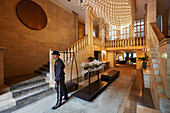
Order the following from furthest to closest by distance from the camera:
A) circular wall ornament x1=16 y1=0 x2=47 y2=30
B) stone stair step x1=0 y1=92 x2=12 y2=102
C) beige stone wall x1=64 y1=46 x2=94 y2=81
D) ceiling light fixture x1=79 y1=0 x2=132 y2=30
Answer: beige stone wall x1=64 y1=46 x2=94 y2=81
circular wall ornament x1=16 y1=0 x2=47 y2=30
stone stair step x1=0 y1=92 x2=12 y2=102
ceiling light fixture x1=79 y1=0 x2=132 y2=30

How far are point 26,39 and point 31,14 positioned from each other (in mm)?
1597

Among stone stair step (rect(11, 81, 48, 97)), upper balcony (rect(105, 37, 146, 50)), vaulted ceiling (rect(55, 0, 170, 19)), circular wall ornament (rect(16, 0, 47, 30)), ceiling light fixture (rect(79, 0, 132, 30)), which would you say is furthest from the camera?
upper balcony (rect(105, 37, 146, 50))

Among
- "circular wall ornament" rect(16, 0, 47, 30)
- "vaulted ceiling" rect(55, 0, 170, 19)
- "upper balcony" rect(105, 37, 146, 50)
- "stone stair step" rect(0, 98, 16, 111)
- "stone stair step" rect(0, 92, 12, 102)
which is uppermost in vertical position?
"vaulted ceiling" rect(55, 0, 170, 19)

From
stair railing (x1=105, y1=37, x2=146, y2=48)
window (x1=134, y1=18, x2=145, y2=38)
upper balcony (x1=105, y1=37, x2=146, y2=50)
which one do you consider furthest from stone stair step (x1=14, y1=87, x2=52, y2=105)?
window (x1=134, y1=18, x2=145, y2=38)

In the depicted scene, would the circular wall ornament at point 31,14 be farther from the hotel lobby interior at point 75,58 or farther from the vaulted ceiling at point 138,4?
the vaulted ceiling at point 138,4

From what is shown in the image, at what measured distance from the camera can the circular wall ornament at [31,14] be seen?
4289 mm

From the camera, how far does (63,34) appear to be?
6840mm

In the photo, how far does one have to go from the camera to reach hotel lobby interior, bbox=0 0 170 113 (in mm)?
2264

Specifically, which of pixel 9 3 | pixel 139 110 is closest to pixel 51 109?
pixel 139 110

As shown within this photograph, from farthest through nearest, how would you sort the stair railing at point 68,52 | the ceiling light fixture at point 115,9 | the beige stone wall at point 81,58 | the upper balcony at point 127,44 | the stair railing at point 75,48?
the upper balcony at point 127,44 < the beige stone wall at point 81,58 < the stair railing at point 75,48 < the stair railing at point 68,52 < the ceiling light fixture at point 115,9

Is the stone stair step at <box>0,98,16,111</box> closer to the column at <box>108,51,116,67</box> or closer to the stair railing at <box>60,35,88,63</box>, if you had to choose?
the stair railing at <box>60,35,88,63</box>

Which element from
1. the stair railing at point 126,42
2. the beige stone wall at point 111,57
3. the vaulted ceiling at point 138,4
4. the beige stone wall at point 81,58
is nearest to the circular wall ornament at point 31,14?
the vaulted ceiling at point 138,4

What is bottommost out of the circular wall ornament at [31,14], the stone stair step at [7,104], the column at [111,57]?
the stone stair step at [7,104]

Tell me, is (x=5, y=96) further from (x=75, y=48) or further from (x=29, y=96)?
(x=75, y=48)
